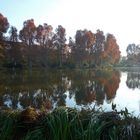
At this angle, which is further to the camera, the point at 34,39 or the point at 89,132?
the point at 34,39

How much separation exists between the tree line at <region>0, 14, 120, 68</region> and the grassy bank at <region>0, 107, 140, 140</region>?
4106cm

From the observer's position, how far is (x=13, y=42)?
5450 centimetres

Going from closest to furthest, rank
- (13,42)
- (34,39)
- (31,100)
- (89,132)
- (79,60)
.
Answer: (89,132) < (31,100) < (13,42) < (34,39) < (79,60)

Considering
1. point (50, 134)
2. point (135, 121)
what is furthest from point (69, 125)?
point (135, 121)

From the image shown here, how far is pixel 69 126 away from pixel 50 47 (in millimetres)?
57256

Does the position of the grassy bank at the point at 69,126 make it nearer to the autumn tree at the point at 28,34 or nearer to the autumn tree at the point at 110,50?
the autumn tree at the point at 28,34

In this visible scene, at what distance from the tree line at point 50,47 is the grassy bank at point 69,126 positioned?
41.1m

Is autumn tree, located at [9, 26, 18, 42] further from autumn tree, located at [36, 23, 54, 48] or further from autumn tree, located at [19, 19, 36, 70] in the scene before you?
autumn tree, located at [36, 23, 54, 48]

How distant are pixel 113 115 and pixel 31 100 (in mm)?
Result: 8462

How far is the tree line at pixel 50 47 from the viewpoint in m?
51.7

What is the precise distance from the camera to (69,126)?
Result: 4828mm

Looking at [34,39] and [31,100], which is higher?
[34,39]

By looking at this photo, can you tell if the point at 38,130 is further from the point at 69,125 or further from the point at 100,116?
the point at 100,116

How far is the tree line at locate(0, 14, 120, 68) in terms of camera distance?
5172 cm
